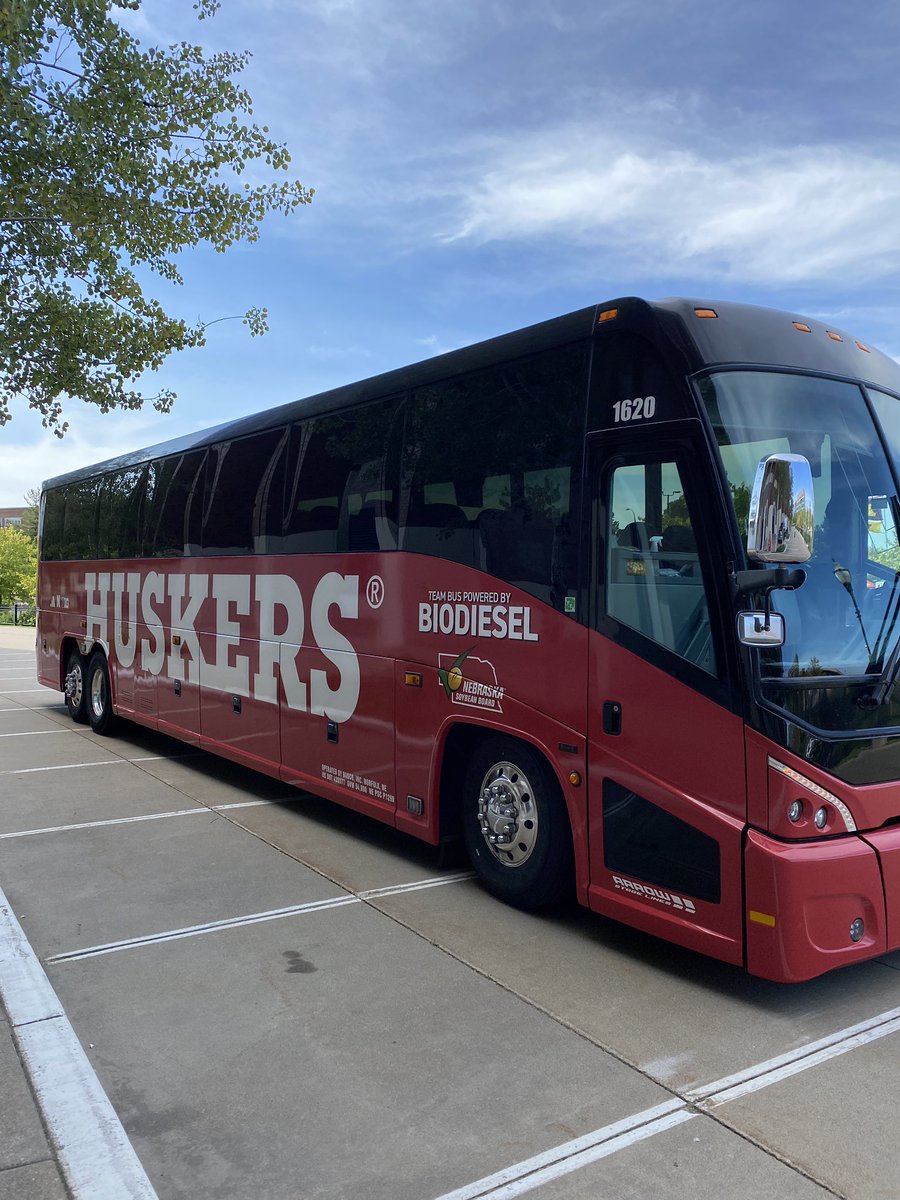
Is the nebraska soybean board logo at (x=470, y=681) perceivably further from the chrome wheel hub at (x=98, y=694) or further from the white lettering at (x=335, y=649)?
the chrome wheel hub at (x=98, y=694)

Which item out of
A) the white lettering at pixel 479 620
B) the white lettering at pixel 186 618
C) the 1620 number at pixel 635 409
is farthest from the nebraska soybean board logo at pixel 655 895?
the white lettering at pixel 186 618

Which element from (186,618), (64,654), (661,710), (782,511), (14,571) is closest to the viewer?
(782,511)

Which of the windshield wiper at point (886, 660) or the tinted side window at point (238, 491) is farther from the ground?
the tinted side window at point (238, 491)

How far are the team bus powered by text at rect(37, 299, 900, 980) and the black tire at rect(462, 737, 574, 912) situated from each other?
0.02m

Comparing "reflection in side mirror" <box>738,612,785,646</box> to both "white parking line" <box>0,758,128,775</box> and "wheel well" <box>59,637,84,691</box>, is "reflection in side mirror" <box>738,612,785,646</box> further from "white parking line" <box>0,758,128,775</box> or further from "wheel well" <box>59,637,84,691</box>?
"wheel well" <box>59,637,84,691</box>

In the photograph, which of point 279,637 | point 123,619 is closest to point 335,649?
point 279,637

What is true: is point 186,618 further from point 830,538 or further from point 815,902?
point 815,902

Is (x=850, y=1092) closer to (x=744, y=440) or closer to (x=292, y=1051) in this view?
(x=292, y=1051)

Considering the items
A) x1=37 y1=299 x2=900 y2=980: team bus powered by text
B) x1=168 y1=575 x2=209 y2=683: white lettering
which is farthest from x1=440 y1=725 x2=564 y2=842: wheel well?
x1=168 y1=575 x2=209 y2=683: white lettering

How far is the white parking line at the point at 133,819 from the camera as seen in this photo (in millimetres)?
7352

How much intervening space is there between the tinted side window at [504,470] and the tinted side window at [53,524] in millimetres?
9035

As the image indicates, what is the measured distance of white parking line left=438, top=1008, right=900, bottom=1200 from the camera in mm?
2994

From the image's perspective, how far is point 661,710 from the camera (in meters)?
4.50

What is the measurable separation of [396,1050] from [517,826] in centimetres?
175
